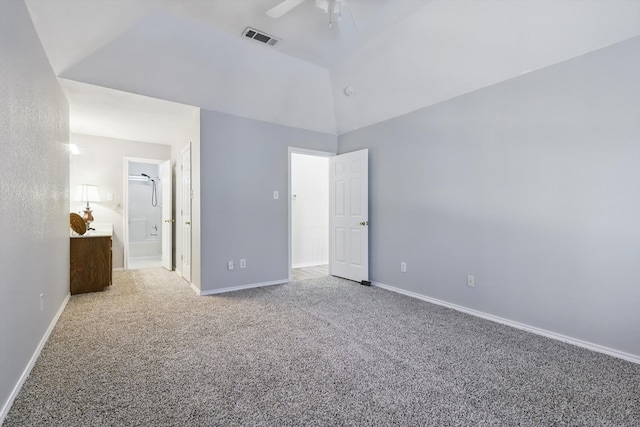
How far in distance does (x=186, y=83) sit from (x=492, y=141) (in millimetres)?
3289

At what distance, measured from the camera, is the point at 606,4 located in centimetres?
208

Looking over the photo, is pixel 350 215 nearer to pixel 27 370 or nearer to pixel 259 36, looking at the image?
pixel 259 36

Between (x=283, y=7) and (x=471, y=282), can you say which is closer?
(x=283, y=7)

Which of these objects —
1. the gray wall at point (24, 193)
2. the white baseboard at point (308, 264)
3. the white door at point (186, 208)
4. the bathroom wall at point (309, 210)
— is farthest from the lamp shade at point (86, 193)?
the white baseboard at point (308, 264)

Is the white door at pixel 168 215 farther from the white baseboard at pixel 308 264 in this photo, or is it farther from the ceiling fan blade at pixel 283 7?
the ceiling fan blade at pixel 283 7

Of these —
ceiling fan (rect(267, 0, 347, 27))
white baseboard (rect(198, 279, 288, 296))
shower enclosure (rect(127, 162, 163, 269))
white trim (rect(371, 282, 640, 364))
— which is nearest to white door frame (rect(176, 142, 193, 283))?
white baseboard (rect(198, 279, 288, 296))

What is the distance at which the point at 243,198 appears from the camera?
401 cm

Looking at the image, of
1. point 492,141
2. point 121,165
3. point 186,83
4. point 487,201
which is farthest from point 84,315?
point 492,141

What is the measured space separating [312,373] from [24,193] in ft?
7.09

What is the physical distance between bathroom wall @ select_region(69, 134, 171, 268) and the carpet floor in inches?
92.1

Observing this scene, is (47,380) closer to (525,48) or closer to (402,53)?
(402,53)

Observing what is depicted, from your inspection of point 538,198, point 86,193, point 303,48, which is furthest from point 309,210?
point 538,198

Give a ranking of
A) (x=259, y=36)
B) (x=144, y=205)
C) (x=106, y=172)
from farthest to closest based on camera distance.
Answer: (x=144, y=205) < (x=106, y=172) < (x=259, y=36)

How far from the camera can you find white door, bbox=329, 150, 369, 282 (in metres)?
4.28
